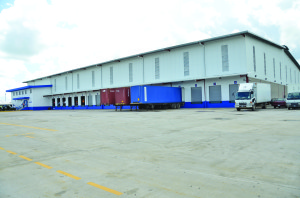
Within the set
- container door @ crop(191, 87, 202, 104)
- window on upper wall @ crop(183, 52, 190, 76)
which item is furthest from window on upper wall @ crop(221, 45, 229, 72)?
window on upper wall @ crop(183, 52, 190, 76)

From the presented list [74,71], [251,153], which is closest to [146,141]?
[251,153]

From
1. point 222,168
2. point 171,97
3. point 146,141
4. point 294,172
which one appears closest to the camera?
point 294,172

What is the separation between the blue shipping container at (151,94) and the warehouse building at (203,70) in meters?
4.90

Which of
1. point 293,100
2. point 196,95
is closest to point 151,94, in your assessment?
point 196,95

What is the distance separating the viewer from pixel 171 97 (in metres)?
37.2

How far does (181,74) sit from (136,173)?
118 feet

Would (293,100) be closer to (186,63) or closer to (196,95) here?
(196,95)

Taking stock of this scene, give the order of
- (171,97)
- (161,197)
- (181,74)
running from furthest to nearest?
(181,74), (171,97), (161,197)

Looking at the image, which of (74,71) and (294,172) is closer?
(294,172)

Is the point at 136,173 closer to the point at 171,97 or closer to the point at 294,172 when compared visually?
the point at 294,172

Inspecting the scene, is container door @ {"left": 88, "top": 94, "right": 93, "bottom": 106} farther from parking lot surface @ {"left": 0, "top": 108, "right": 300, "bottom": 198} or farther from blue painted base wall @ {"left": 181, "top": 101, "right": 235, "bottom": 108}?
parking lot surface @ {"left": 0, "top": 108, "right": 300, "bottom": 198}

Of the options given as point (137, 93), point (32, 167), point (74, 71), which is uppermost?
point (74, 71)

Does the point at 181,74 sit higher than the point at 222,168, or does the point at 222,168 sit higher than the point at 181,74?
the point at 181,74

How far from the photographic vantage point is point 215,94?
36.6m
